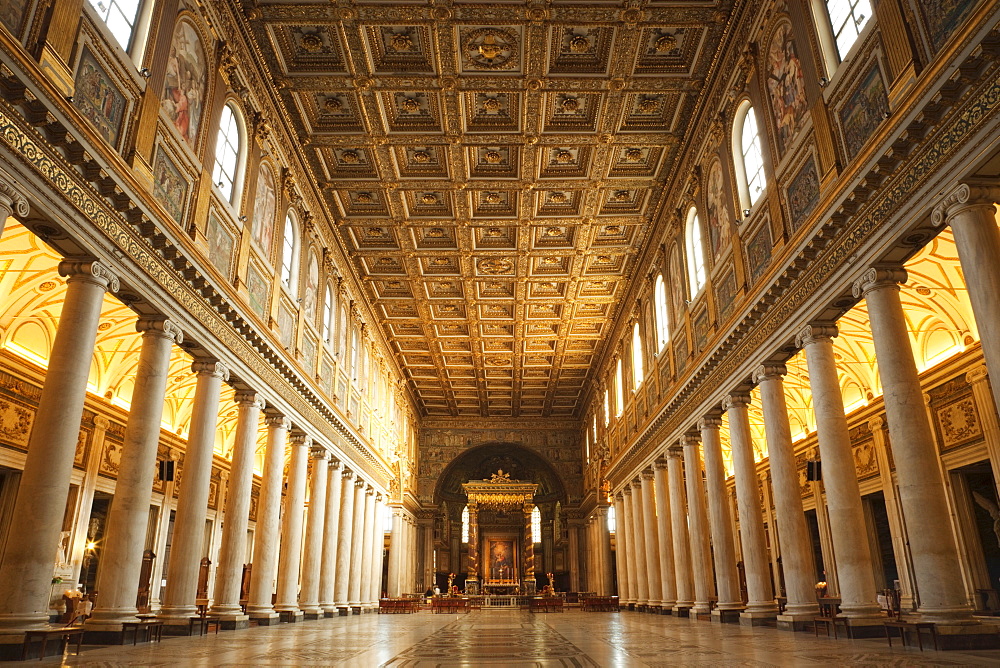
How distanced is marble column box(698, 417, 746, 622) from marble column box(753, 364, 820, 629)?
3.02m

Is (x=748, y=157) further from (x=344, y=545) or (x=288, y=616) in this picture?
(x=344, y=545)

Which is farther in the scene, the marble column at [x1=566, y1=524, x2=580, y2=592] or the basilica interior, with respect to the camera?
the marble column at [x1=566, y1=524, x2=580, y2=592]

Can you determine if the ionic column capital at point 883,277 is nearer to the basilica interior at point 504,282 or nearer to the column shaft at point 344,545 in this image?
the basilica interior at point 504,282

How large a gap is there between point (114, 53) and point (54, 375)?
4.51 meters

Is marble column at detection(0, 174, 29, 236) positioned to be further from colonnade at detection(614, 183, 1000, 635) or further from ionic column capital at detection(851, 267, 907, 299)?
ionic column capital at detection(851, 267, 907, 299)

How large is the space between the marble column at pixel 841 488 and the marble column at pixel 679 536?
872 centimetres

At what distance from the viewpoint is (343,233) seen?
2255 cm

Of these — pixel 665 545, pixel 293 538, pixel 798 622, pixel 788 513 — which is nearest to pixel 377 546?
pixel 293 538

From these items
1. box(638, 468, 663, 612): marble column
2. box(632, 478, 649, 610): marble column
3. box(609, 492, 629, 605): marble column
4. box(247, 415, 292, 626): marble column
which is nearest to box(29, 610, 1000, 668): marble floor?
box(247, 415, 292, 626): marble column

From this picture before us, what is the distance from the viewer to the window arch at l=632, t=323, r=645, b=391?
25530 mm

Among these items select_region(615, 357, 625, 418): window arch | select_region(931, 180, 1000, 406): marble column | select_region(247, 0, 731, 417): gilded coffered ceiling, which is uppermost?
select_region(247, 0, 731, 417): gilded coffered ceiling

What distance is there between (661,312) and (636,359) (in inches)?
159

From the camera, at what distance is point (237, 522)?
588 inches

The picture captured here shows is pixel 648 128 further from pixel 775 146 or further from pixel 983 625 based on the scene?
pixel 983 625
